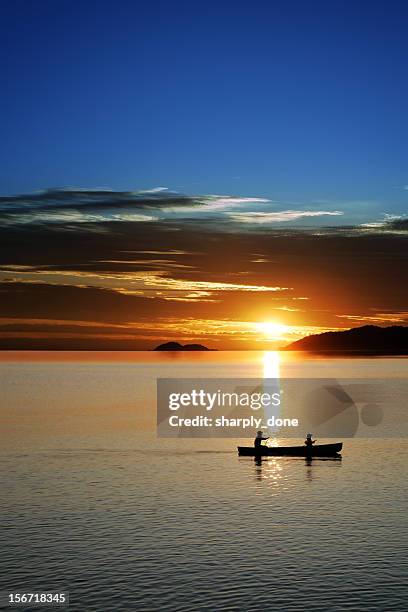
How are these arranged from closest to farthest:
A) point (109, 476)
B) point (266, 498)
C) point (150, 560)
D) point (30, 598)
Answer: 1. point (30, 598)
2. point (150, 560)
3. point (266, 498)
4. point (109, 476)

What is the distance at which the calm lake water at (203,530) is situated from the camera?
154 feet

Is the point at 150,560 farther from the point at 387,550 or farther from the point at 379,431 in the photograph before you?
→ the point at 379,431

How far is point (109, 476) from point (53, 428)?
189 ft

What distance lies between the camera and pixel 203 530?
2453 inches

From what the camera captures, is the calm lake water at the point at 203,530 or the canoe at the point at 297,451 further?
the canoe at the point at 297,451

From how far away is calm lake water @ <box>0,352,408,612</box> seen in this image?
46875 mm

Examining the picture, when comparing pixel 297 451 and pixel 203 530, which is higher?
pixel 203 530

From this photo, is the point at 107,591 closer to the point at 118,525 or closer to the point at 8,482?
the point at 118,525

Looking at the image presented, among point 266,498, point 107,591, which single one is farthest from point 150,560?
point 266,498

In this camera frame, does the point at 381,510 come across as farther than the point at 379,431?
No

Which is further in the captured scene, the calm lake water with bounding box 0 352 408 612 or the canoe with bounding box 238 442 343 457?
the canoe with bounding box 238 442 343 457

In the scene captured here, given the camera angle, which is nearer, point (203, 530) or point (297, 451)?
point (203, 530)

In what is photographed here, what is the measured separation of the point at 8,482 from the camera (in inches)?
3258

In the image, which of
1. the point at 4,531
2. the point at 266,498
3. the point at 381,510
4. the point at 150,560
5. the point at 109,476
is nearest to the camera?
the point at 150,560
